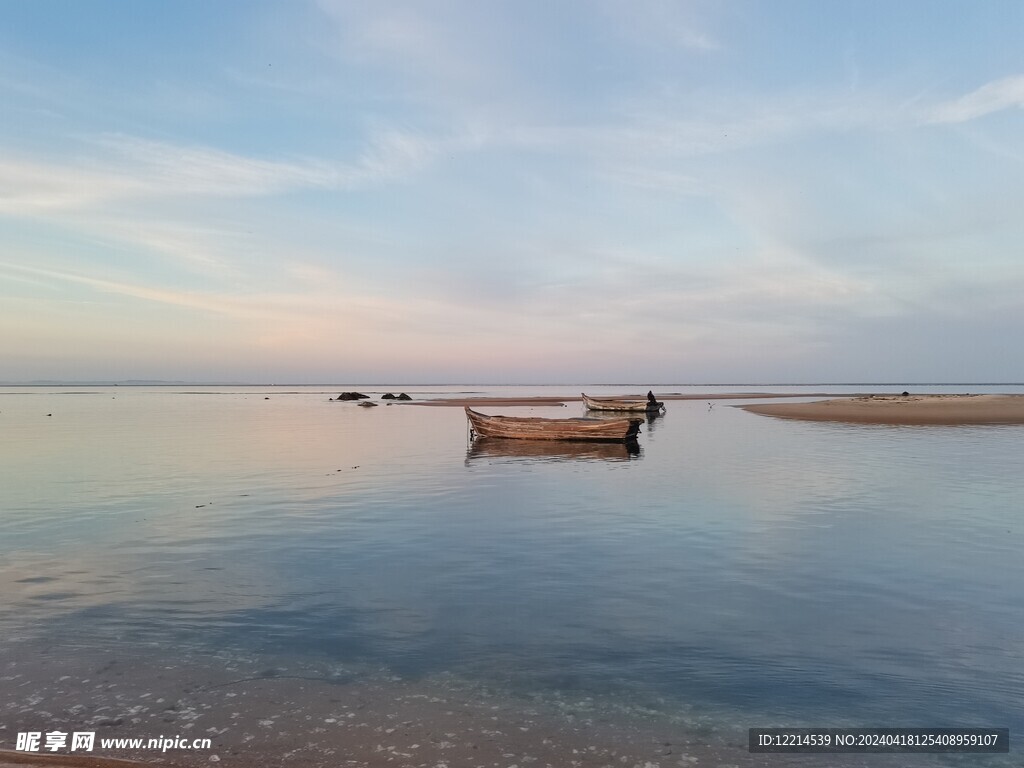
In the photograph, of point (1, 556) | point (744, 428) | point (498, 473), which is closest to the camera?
point (1, 556)

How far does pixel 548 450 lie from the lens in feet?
120

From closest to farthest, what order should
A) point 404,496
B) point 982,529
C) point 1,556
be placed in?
point 1,556, point 982,529, point 404,496

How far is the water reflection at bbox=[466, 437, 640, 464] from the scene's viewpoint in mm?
32344

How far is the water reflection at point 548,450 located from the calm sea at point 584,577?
6.31 metres

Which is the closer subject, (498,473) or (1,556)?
(1,556)

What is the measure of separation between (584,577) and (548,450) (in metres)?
24.9

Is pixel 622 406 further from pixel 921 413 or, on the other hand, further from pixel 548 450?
pixel 548 450

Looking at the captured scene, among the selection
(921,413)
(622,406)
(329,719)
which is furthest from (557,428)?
(921,413)

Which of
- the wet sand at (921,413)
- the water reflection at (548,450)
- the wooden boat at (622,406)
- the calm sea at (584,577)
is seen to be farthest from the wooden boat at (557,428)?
the wet sand at (921,413)

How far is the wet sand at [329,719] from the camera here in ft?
19.2

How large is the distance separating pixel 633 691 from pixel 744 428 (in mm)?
44123

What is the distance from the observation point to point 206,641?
8.70 m

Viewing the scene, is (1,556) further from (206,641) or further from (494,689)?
(494,689)

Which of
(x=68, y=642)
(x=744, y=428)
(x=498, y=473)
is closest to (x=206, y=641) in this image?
(x=68, y=642)
